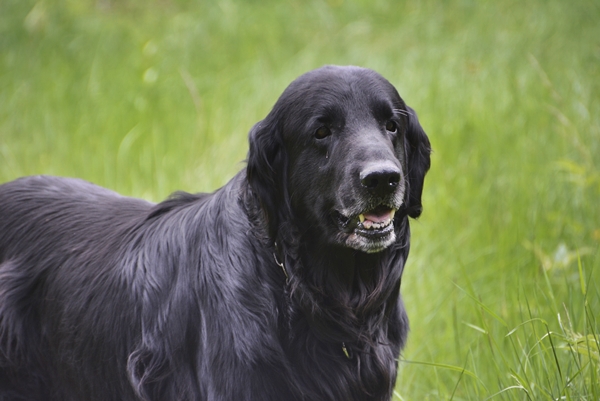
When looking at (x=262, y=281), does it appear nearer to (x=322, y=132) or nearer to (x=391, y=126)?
(x=322, y=132)

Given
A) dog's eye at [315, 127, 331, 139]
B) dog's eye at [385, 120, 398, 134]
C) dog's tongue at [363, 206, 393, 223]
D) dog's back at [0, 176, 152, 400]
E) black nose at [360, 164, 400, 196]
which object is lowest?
dog's back at [0, 176, 152, 400]

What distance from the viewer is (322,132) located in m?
2.75

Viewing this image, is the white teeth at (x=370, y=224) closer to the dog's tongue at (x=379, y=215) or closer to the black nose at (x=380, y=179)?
the dog's tongue at (x=379, y=215)

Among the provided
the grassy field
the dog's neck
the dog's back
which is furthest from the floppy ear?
the grassy field

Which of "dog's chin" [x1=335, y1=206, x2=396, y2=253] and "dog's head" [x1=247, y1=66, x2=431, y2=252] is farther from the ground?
"dog's head" [x1=247, y1=66, x2=431, y2=252]

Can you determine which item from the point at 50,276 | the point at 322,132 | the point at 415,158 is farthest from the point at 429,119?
the point at 50,276

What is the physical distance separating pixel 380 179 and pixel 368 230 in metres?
0.24

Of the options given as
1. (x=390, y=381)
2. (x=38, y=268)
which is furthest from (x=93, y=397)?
(x=390, y=381)

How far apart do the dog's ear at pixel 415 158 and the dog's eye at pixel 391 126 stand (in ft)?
0.61

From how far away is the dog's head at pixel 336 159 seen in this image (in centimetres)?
255

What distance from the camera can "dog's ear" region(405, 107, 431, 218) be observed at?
10.1ft

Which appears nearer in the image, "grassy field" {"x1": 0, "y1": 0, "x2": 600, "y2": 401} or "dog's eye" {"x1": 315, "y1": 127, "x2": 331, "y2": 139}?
"dog's eye" {"x1": 315, "y1": 127, "x2": 331, "y2": 139}

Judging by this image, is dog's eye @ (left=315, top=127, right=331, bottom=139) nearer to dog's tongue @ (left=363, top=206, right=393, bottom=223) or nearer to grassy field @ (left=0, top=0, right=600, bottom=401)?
dog's tongue @ (left=363, top=206, right=393, bottom=223)

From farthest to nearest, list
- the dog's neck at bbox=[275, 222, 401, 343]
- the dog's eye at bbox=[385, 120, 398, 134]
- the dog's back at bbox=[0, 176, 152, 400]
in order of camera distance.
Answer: the dog's back at bbox=[0, 176, 152, 400] < the dog's eye at bbox=[385, 120, 398, 134] < the dog's neck at bbox=[275, 222, 401, 343]
